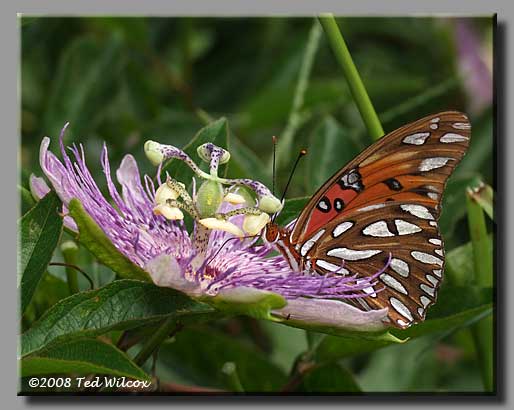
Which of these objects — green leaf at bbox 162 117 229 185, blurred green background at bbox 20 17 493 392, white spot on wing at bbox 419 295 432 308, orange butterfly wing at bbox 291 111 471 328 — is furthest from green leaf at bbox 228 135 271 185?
white spot on wing at bbox 419 295 432 308

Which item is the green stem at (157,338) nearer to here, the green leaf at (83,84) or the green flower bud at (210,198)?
the green flower bud at (210,198)

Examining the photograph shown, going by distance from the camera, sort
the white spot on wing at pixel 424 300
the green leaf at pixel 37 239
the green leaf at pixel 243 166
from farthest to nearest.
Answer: the green leaf at pixel 243 166 < the white spot on wing at pixel 424 300 < the green leaf at pixel 37 239

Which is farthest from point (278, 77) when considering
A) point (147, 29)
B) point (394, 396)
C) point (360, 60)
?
point (394, 396)

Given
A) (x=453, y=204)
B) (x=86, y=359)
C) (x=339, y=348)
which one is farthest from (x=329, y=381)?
(x=86, y=359)

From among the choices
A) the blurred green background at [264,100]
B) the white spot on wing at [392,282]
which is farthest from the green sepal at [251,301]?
the blurred green background at [264,100]

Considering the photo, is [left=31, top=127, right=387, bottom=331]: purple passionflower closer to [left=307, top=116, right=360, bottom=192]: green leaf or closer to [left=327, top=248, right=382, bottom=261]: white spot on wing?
[left=327, top=248, right=382, bottom=261]: white spot on wing

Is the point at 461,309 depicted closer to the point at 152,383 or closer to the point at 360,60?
the point at 152,383
